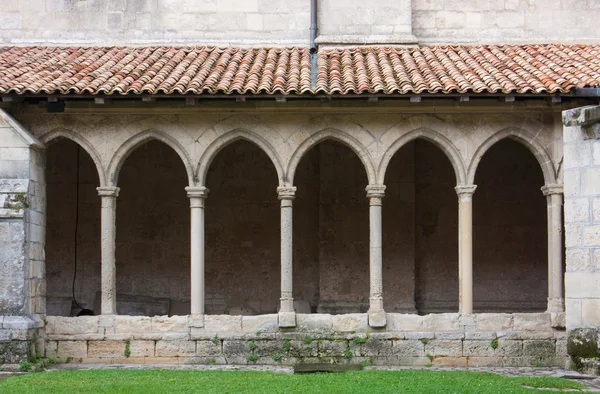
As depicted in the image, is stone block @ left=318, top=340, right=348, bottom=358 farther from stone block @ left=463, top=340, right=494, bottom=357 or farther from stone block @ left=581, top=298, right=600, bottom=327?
stone block @ left=581, top=298, right=600, bottom=327

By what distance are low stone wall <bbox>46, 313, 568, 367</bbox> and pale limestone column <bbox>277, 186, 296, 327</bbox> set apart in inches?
6.2

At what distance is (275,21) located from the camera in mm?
16812

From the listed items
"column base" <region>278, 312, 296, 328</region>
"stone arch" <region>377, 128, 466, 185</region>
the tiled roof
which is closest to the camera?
the tiled roof

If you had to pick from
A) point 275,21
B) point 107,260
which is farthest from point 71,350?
point 275,21

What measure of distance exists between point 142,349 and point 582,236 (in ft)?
20.6

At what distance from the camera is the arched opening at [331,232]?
54.7 ft

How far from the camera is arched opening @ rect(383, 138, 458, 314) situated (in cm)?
1667

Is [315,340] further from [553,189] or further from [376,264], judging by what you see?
[553,189]

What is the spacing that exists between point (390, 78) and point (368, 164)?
4.32 ft

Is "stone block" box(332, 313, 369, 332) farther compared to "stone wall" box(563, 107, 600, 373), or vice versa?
"stone block" box(332, 313, 369, 332)

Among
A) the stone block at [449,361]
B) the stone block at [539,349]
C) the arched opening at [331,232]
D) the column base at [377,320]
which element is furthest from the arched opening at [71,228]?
the stone block at [539,349]

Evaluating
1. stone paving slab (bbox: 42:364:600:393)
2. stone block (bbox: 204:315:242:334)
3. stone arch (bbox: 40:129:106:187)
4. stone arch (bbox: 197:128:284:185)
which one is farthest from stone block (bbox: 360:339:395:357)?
stone arch (bbox: 40:129:106:187)

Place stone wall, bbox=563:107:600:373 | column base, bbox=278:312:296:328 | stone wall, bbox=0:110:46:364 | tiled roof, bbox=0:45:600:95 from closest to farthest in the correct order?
stone wall, bbox=563:107:600:373
stone wall, bbox=0:110:46:364
tiled roof, bbox=0:45:600:95
column base, bbox=278:312:296:328

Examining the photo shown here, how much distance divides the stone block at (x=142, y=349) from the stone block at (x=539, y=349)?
17.4 feet
